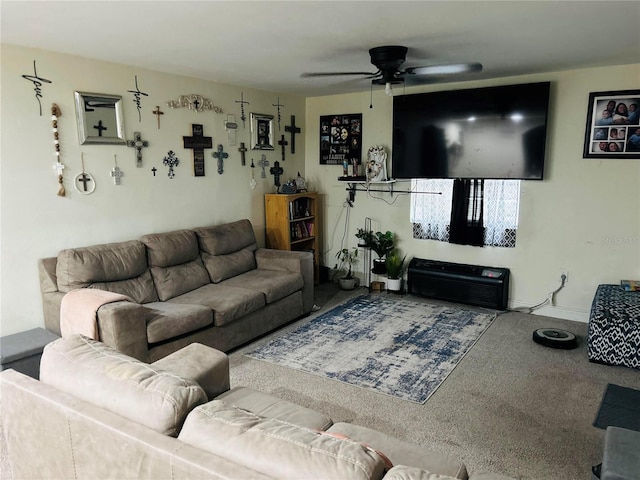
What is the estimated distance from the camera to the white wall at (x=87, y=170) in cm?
329

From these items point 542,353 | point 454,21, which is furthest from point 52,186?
point 542,353

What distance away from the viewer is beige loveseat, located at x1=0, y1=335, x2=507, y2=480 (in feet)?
4.05

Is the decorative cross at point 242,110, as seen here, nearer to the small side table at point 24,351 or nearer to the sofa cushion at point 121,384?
the small side table at point 24,351

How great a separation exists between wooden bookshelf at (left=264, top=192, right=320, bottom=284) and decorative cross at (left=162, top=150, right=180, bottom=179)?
50.2 inches

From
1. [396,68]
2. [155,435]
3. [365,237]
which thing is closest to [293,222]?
[365,237]

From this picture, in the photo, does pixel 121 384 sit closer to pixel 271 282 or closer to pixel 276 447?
pixel 276 447

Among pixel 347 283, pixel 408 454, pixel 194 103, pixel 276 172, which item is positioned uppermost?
pixel 194 103

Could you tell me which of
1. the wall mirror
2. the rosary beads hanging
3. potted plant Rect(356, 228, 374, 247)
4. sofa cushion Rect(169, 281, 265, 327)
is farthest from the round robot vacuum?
the rosary beads hanging

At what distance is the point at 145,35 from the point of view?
301 cm

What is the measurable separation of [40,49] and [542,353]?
4.57 metres

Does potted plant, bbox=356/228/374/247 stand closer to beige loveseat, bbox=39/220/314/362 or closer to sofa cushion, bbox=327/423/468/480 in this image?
beige loveseat, bbox=39/220/314/362

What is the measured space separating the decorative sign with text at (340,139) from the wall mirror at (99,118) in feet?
8.80

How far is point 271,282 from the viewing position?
4.28 m

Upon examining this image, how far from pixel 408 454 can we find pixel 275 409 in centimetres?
63
